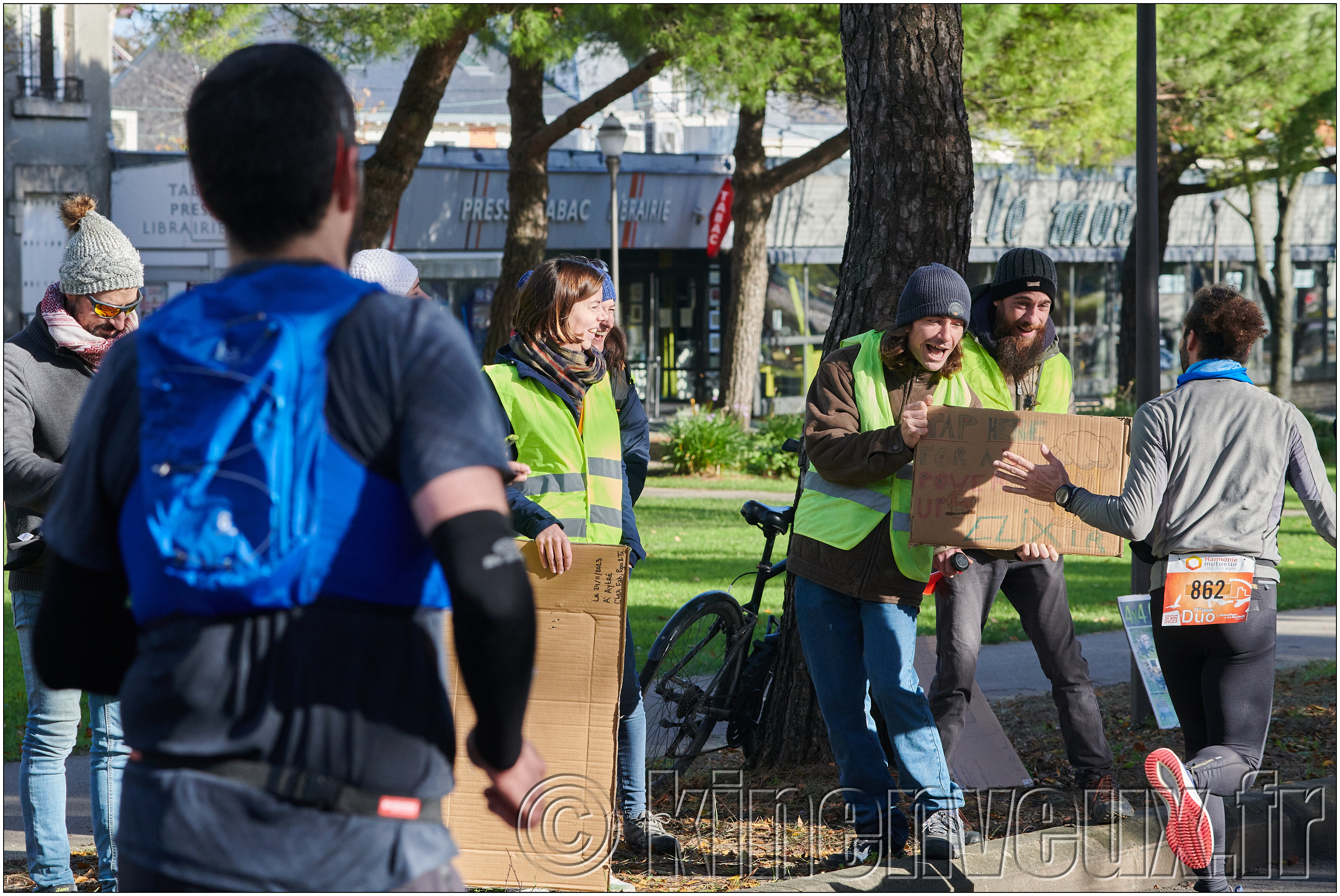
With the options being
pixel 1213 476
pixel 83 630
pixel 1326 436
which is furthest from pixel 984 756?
pixel 1326 436

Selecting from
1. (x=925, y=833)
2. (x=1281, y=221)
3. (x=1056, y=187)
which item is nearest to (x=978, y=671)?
(x=925, y=833)

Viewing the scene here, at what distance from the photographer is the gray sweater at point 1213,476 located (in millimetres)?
3988

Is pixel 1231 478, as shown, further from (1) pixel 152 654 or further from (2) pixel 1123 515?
(1) pixel 152 654

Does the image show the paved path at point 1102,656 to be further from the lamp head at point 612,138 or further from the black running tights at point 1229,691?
the lamp head at point 612,138

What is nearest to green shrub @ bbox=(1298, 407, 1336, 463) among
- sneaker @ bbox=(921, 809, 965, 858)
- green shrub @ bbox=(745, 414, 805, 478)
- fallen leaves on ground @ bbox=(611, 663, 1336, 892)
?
green shrub @ bbox=(745, 414, 805, 478)

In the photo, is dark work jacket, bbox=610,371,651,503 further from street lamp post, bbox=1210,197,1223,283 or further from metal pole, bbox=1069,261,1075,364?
metal pole, bbox=1069,261,1075,364

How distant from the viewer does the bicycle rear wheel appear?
16.9 feet

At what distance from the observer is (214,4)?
14367 millimetres

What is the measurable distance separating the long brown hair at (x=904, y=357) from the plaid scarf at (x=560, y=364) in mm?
952

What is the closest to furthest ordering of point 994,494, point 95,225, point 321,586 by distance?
point 321,586
point 95,225
point 994,494

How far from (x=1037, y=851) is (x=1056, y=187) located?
1100 inches

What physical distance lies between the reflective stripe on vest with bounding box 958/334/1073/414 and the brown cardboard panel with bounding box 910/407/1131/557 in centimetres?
11

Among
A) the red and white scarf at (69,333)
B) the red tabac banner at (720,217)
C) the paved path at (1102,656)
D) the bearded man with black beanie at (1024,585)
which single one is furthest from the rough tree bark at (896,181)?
the red tabac banner at (720,217)

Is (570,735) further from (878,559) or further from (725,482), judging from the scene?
(725,482)
